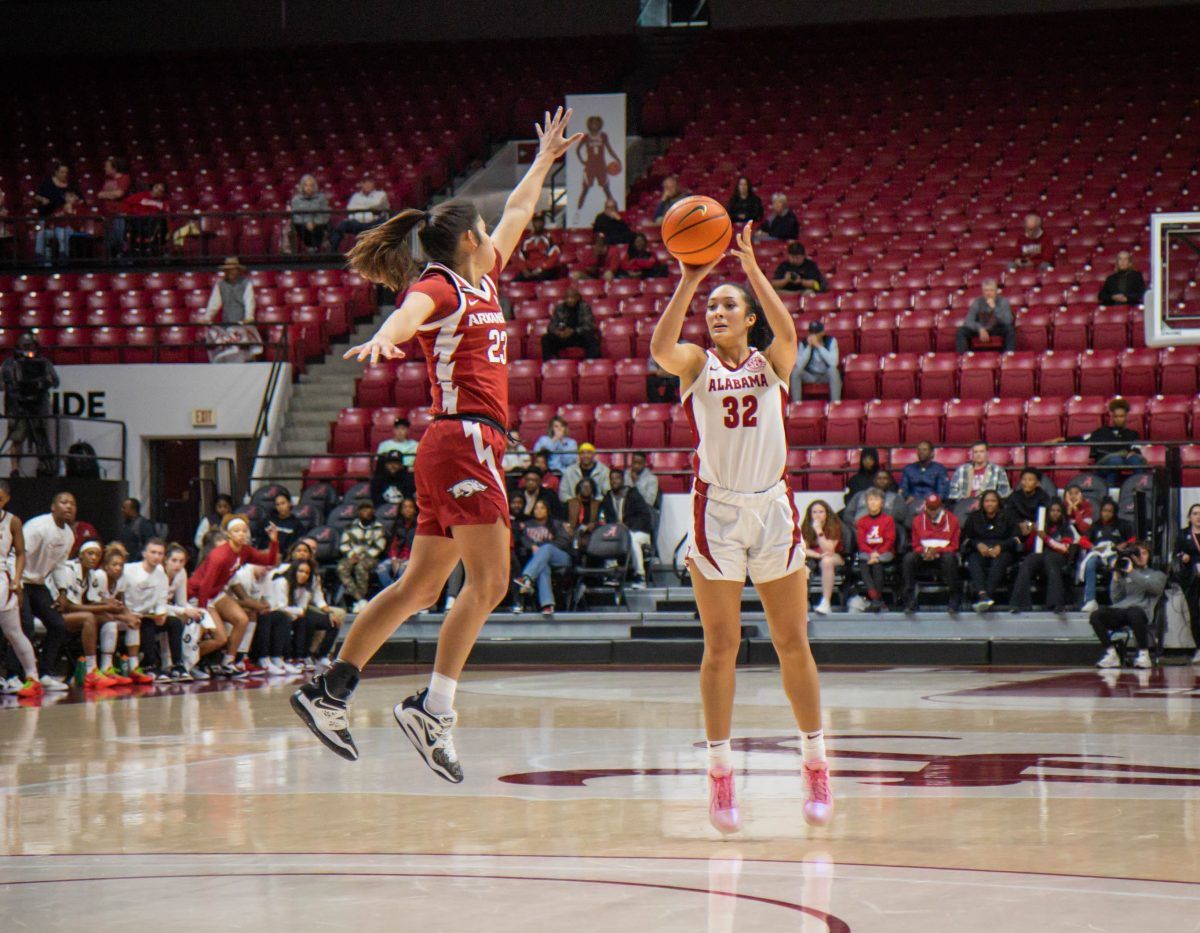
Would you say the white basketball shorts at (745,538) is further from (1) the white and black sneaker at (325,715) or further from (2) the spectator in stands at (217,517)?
(2) the spectator in stands at (217,517)

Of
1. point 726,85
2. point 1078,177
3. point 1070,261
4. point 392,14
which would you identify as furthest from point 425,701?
point 392,14

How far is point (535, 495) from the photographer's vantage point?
51.6 feet

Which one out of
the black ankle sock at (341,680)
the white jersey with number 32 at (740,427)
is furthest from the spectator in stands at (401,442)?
the white jersey with number 32 at (740,427)

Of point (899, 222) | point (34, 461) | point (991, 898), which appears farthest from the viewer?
point (899, 222)

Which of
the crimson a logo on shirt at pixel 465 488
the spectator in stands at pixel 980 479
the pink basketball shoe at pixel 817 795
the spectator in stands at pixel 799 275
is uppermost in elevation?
the spectator in stands at pixel 799 275

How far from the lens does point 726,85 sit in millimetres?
Result: 25469

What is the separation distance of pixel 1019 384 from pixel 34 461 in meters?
10.6

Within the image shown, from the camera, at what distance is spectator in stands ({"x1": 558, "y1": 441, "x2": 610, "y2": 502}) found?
1594 centimetres

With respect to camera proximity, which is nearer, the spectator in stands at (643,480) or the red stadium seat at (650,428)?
the spectator in stands at (643,480)

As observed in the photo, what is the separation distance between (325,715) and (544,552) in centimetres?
1023

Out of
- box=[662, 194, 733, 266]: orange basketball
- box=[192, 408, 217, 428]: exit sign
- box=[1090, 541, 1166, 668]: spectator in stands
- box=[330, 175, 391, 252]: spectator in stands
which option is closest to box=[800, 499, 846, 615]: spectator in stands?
box=[1090, 541, 1166, 668]: spectator in stands

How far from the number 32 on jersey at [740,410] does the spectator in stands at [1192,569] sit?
31.7 ft

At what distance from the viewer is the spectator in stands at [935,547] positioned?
14.7 metres

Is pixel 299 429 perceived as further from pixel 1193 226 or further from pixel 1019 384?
pixel 1193 226
